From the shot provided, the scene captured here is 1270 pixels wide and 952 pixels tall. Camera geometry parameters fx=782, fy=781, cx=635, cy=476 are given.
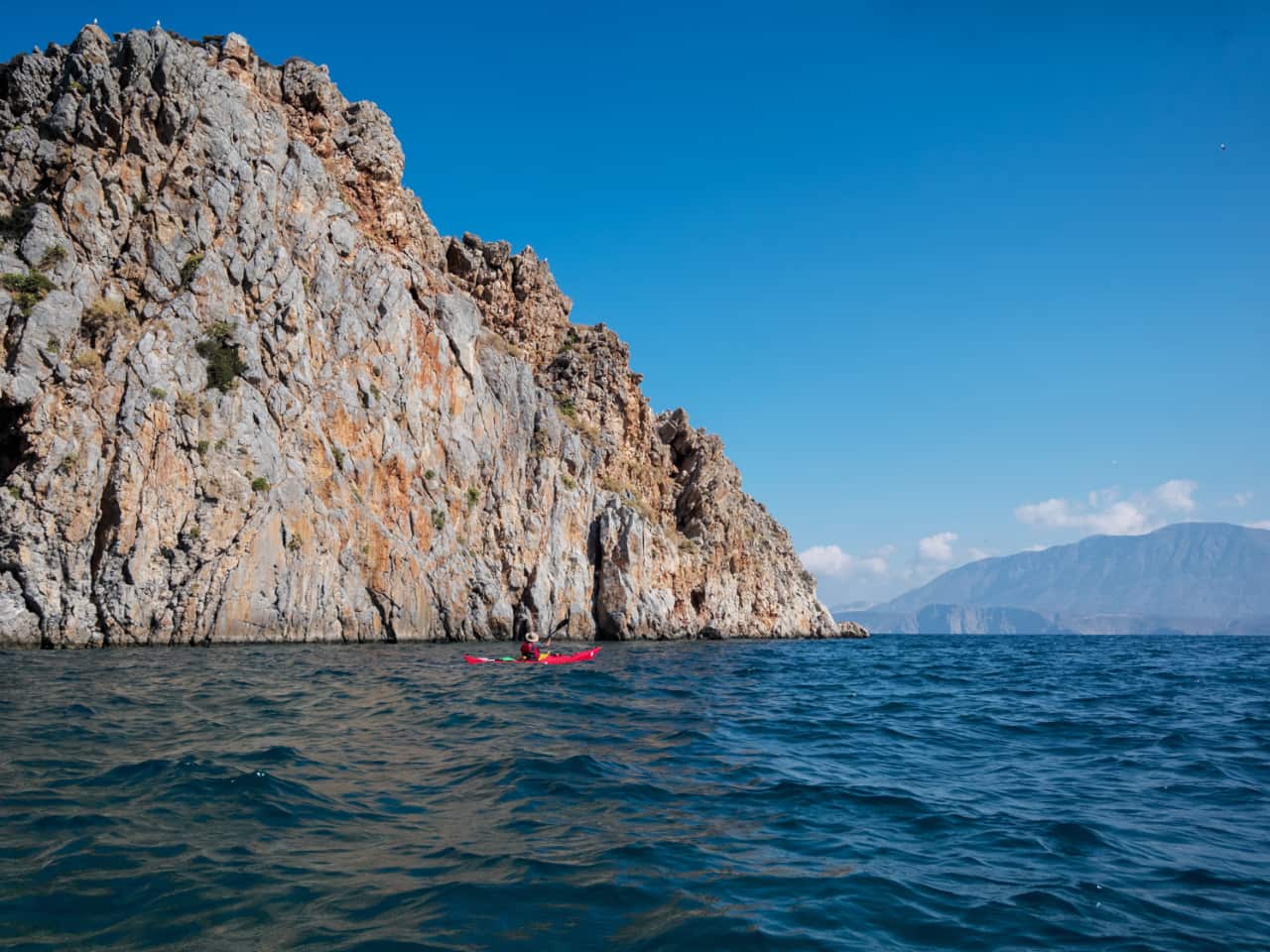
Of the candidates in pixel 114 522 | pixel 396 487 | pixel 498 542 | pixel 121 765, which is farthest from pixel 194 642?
pixel 121 765

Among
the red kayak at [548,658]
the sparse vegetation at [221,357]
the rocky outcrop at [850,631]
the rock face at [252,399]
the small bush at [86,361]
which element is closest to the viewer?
the red kayak at [548,658]

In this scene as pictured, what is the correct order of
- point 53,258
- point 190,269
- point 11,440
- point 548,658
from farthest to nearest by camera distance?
point 190,269, point 53,258, point 11,440, point 548,658

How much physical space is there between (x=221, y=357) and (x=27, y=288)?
7685mm

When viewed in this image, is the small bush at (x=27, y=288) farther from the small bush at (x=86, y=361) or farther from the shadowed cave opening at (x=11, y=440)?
the shadowed cave opening at (x=11, y=440)

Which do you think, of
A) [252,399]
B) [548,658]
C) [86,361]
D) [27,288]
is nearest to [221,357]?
[252,399]

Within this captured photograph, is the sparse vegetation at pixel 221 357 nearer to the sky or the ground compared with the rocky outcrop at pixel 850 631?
nearer to the sky

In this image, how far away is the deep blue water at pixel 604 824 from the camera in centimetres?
643

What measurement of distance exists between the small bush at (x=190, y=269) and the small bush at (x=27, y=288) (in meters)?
5.56

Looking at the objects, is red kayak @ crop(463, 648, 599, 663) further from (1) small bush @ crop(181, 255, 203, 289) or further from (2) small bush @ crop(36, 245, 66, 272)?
(2) small bush @ crop(36, 245, 66, 272)

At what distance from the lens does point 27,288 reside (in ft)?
109

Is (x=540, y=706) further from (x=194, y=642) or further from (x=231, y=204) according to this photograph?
(x=231, y=204)

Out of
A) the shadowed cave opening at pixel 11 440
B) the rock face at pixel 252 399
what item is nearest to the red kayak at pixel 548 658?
the rock face at pixel 252 399

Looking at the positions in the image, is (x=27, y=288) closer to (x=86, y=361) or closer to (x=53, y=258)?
(x=53, y=258)

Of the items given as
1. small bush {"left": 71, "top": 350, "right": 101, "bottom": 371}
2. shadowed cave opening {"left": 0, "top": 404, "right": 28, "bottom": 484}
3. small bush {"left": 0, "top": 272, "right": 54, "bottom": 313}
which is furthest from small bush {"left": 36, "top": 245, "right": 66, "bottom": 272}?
shadowed cave opening {"left": 0, "top": 404, "right": 28, "bottom": 484}
